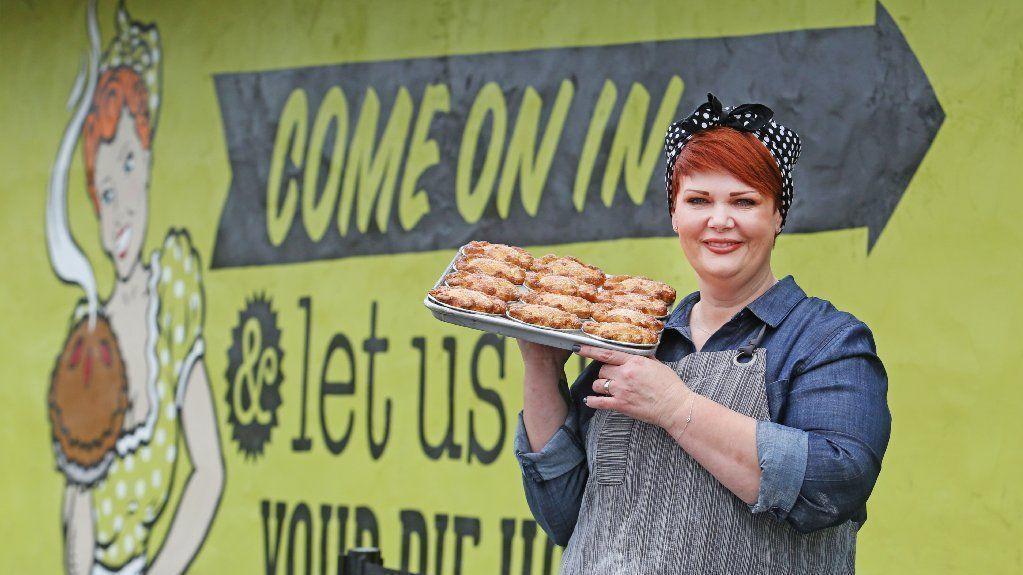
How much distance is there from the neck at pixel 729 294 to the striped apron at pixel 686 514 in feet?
0.31

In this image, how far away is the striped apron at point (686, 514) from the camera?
2010mm

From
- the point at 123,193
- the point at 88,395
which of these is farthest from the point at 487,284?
the point at 88,395

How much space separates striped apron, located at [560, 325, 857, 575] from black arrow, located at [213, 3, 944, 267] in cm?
212

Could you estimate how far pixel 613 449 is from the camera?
2143 millimetres

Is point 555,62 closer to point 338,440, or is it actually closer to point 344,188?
point 344,188

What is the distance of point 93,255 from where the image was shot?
5.99m

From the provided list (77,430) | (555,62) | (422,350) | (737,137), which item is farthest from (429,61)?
(737,137)

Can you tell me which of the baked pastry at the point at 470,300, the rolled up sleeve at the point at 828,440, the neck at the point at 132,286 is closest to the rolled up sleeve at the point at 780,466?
the rolled up sleeve at the point at 828,440

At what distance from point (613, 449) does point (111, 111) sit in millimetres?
4473

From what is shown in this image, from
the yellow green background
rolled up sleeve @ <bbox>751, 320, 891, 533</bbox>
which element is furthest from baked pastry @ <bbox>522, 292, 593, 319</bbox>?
the yellow green background

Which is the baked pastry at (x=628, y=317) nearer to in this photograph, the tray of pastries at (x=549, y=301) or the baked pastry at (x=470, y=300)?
the tray of pastries at (x=549, y=301)

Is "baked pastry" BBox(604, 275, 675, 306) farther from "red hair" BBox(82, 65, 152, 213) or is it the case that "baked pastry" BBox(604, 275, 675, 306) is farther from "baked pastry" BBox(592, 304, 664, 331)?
"red hair" BBox(82, 65, 152, 213)

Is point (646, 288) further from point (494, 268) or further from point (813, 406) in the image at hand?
point (813, 406)

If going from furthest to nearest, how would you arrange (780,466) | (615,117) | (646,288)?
1. (615,117)
2. (646,288)
3. (780,466)
